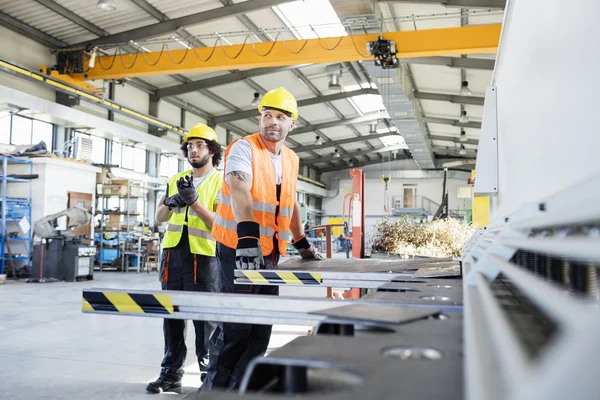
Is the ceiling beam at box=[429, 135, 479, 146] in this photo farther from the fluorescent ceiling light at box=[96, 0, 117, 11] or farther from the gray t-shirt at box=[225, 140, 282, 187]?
the gray t-shirt at box=[225, 140, 282, 187]

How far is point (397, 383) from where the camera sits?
563mm

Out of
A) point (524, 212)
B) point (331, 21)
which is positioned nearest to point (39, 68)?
point (331, 21)

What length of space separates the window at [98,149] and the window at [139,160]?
1.53 meters

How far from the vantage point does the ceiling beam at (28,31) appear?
1067 cm

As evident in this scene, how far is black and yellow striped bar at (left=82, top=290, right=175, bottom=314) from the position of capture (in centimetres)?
156

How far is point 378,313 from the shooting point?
1.00 metres

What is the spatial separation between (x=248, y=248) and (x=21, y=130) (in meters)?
11.3

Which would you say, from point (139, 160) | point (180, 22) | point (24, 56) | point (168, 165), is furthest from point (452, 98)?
point (24, 56)

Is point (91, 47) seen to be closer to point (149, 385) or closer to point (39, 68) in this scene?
point (39, 68)

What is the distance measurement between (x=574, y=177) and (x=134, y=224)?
1356cm

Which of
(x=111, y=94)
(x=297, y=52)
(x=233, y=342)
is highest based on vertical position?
(x=111, y=94)

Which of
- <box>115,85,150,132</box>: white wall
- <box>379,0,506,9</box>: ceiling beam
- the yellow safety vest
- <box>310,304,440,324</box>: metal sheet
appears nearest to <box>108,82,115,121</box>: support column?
<box>115,85,150,132</box>: white wall

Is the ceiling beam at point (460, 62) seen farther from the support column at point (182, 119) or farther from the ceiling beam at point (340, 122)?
the support column at point (182, 119)

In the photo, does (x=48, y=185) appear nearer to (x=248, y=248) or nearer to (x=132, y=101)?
(x=132, y=101)
